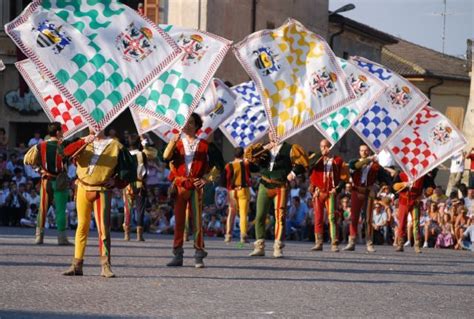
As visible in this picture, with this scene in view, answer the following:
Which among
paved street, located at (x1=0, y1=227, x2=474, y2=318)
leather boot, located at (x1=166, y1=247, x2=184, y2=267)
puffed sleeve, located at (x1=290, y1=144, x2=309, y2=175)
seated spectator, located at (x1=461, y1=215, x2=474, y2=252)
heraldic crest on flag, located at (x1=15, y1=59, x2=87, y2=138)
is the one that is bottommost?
paved street, located at (x1=0, y1=227, x2=474, y2=318)

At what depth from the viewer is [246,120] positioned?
27016mm

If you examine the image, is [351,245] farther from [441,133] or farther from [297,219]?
[297,219]

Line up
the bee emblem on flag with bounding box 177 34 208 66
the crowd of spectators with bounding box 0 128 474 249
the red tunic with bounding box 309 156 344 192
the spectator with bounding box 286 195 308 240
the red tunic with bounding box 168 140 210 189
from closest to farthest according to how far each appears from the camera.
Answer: the red tunic with bounding box 168 140 210 189, the bee emblem on flag with bounding box 177 34 208 66, the red tunic with bounding box 309 156 344 192, the crowd of spectators with bounding box 0 128 474 249, the spectator with bounding box 286 195 308 240

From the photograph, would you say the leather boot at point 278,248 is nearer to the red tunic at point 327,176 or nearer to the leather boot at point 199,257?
the leather boot at point 199,257

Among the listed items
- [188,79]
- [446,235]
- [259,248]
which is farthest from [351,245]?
[446,235]

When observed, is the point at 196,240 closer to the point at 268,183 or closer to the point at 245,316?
the point at 268,183

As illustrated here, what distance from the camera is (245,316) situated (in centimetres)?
1195

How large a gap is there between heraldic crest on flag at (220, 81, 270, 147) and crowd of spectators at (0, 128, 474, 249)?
2876 millimetres

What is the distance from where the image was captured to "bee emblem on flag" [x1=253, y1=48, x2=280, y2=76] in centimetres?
2005

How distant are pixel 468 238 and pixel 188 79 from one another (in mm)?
13254

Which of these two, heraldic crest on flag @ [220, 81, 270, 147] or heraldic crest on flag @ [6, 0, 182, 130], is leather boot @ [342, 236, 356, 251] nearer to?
heraldic crest on flag @ [220, 81, 270, 147]

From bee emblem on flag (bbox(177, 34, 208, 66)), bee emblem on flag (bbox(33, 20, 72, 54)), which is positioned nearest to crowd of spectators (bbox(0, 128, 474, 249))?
bee emblem on flag (bbox(177, 34, 208, 66))

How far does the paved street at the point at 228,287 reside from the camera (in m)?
12.3

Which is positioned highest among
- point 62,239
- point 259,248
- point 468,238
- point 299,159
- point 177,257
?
point 299,159
